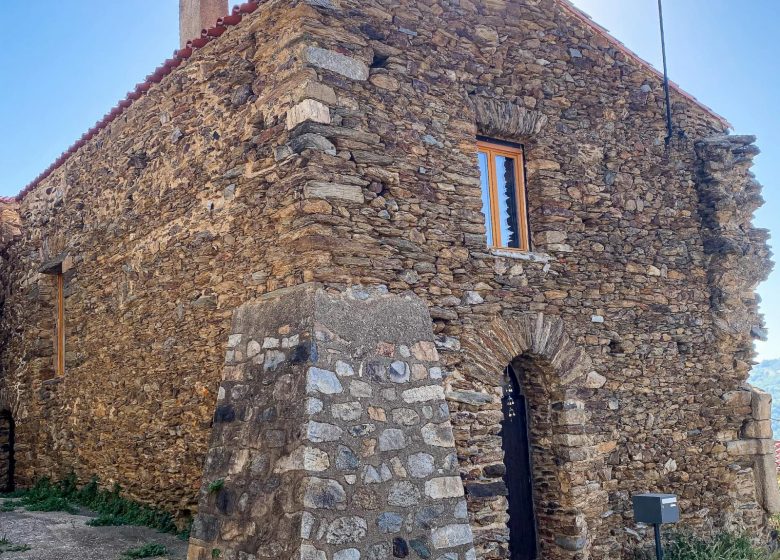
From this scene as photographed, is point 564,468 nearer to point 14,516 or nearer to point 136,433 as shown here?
point 136,433

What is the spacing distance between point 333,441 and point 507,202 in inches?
128

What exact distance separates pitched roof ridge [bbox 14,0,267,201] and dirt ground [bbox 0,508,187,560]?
454 cm

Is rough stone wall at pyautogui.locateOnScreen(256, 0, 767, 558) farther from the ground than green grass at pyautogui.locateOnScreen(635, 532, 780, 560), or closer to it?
farther from the ground

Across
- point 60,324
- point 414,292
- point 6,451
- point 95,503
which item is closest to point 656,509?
point 414,292

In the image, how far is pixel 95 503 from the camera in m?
8.30

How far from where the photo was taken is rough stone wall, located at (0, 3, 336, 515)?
602 cm

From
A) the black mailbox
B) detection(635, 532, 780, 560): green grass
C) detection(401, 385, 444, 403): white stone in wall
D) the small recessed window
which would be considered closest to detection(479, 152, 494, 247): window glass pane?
the small recessed window

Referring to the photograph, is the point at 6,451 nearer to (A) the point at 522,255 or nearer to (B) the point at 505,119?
(A) the point at 522,255

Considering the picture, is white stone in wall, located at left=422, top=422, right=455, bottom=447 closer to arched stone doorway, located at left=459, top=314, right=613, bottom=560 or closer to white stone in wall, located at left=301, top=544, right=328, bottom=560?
arched stone doorway, located at left=459, top=314, right=613, bottom=560

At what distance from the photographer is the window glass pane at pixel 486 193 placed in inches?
270

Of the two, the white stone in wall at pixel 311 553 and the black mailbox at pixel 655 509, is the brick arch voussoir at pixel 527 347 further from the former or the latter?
the white stone in wall at pixel 311 553

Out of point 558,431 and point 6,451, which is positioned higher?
point 558,431

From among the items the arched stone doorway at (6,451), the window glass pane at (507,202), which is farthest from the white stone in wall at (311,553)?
the arched stone doorway at (6,451)

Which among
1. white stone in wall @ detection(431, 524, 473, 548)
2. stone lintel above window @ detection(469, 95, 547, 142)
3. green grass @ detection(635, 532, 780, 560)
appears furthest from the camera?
green grass @ detection(635, 532, 780, 560)
